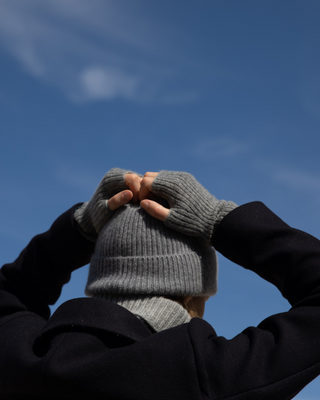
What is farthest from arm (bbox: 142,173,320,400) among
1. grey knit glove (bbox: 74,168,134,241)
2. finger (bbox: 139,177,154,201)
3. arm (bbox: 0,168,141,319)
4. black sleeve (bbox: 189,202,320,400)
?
arm (bbox: 0,168,141,319)

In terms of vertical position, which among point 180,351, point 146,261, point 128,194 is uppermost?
point 128,194

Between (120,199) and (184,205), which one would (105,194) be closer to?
(120,199)

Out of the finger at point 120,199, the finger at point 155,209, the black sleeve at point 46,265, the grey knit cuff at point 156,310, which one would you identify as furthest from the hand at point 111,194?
the grey knit cuff at point 156,310

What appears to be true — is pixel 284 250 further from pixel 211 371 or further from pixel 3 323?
pixel 3 323

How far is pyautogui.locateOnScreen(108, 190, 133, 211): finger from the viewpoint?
6.11 feet

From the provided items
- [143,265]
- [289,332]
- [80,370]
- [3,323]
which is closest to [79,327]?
[80,370]

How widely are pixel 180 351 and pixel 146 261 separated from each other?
0.41 m

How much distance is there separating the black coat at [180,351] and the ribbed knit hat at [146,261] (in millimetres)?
178

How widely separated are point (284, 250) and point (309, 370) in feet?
1.38

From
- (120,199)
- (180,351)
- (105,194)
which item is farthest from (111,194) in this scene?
(180,351)

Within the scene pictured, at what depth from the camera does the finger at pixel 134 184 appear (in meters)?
1.91

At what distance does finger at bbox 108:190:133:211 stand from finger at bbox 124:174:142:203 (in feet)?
0.15

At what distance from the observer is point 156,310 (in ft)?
5.17

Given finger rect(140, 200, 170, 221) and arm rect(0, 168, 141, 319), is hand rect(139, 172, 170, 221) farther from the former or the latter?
arm rect(0, 168, 141, 319)
